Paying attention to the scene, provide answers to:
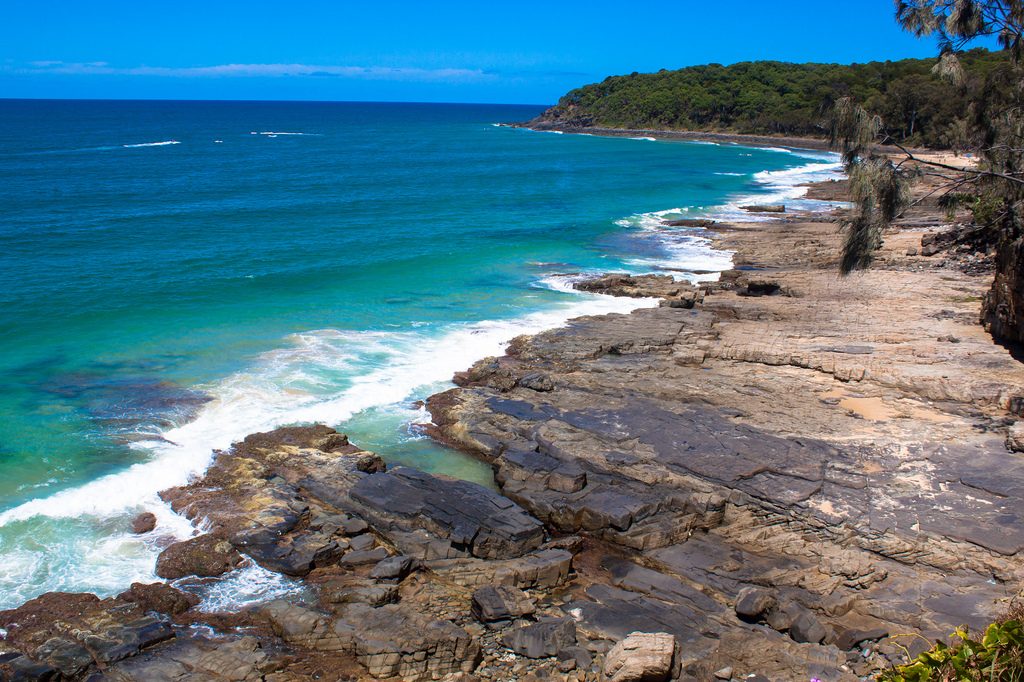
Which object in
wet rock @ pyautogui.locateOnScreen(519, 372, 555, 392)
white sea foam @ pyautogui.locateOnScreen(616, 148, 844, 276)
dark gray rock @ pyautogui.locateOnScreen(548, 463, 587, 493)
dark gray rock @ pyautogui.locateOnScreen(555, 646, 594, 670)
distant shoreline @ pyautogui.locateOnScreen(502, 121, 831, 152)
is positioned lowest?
dark gray rock @ pyautogui.locateOnScreen(555, 646, 594, 670)

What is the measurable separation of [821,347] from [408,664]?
1373 cm

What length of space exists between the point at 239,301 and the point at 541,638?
21.8m

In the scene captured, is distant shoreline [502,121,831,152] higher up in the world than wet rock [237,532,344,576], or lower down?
higher up

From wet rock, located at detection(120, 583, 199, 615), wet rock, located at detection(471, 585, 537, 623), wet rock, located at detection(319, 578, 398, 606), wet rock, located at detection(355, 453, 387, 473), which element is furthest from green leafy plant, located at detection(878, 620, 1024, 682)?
wet rock, located at detection(355, 453, 387, 473)

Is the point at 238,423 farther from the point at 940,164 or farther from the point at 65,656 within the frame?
the point at 940,164

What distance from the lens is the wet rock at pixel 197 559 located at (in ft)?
35.3

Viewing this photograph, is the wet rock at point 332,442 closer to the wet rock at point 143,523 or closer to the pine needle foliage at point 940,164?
the wet rock at point 143,523

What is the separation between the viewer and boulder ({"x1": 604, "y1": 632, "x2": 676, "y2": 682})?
7.62m

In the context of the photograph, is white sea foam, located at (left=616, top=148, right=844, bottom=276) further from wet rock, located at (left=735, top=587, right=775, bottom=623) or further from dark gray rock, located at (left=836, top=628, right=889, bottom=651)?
dark gray rock, located at (left=836, top=628, right=889, bottom=651)

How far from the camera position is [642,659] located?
25.3 ft

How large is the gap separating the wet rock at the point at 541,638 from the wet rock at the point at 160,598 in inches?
191

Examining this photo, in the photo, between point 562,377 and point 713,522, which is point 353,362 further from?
point 713,522

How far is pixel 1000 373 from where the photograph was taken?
1517cm

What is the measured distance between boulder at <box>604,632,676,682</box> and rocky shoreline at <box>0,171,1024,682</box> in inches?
1.2
